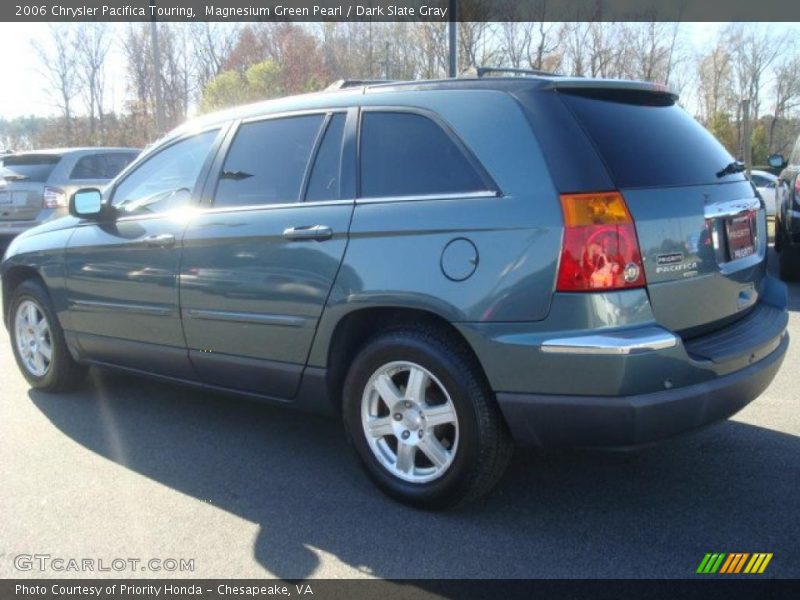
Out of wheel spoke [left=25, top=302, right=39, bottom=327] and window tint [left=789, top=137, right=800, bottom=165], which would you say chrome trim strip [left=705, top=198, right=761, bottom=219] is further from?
window tint [left=789, top=137, right=800, bottom=165]

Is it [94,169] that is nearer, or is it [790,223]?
[790,223]

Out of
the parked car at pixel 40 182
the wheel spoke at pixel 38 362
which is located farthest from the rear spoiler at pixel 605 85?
the parked car at pixel 40 182

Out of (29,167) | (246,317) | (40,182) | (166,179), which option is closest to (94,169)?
(40,182)

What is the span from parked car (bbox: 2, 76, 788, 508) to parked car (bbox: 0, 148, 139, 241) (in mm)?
7749

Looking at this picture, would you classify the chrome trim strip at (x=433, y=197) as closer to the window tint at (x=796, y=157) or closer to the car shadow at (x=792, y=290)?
the car shadow at (x=792, y=290)

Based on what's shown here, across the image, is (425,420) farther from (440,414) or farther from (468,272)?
(468,272)

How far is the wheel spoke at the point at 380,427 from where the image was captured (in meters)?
3.46

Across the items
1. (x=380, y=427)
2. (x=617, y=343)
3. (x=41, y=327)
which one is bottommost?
(x=380, y=427)

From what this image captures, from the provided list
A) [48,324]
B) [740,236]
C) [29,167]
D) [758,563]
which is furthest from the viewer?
[29,167]

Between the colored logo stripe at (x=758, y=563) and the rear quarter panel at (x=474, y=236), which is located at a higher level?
the rear quarter panel at (x=474, y=236)

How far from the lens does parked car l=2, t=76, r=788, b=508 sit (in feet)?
9.39

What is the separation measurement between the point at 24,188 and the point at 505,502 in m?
10.1

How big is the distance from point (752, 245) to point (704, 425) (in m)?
0.99

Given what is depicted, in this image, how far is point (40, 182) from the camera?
1128cm
